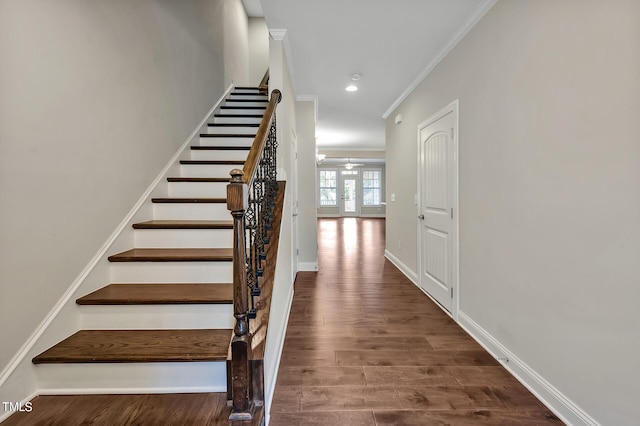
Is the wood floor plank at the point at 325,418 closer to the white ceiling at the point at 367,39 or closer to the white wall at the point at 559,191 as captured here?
the white wall at the point at 559,191

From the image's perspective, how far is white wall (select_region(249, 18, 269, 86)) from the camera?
20.1 feet

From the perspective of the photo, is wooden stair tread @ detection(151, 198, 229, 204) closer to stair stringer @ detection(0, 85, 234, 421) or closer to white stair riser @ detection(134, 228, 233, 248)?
stair stringer @ detection(0, 85, 234, 421)

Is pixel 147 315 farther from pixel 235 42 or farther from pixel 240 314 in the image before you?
pixel 235 42

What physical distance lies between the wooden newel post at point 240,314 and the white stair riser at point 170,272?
66 cm

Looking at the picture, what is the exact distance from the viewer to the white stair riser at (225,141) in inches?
129

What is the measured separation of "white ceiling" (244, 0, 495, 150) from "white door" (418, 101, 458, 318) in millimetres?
634

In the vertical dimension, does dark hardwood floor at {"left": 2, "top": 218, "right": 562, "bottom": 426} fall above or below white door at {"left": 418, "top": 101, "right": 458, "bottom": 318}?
below

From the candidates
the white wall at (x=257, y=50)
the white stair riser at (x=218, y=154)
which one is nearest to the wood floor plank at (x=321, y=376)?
the white stair riser at (x=218, y=154)

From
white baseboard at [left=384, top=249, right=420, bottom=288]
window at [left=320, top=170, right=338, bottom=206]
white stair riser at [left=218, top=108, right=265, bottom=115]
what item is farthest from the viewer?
window at [left=320, top=170, right=338, bottom=206]

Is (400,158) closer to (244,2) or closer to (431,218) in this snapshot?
(431,218)

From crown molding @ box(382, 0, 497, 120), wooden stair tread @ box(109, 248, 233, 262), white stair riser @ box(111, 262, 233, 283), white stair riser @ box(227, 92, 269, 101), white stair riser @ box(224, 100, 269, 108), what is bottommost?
white stair riser @ box(111, 262, 233, 283)

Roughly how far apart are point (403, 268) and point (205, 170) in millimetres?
2991

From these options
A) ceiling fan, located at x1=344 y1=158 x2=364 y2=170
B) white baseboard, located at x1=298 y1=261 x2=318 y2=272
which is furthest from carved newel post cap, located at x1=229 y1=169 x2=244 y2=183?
ceiling fan, located at x1=344 y1=158 x2=364 y2=170

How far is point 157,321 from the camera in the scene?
1.61 metres
